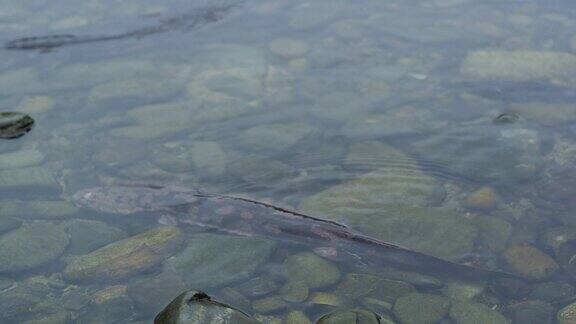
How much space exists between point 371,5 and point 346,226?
4908mm

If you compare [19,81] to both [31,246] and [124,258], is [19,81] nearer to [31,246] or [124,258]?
[31,246]

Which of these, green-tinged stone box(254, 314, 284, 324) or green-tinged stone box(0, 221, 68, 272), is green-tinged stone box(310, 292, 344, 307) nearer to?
green-tinged stone box(254, 314, 284, 324)

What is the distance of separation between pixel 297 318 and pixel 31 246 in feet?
6.91

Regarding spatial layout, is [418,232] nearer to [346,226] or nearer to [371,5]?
[346,226]

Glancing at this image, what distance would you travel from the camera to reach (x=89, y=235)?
16.3ft

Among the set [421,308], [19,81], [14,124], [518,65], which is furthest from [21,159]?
[518,65]

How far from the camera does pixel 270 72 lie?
288 inches

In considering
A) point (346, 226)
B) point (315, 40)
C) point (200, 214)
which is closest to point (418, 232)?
point (346, 226)

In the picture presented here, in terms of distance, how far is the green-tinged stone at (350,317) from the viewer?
12.3 ft

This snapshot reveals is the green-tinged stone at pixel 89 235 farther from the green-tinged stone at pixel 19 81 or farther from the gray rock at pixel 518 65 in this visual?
the gray rock at pixel 518 65

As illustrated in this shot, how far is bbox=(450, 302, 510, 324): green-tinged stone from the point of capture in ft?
13.4

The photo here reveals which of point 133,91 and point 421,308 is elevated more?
point 133,91

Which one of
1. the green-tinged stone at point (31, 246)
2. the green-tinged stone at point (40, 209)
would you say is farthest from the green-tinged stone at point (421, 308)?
the green-tinged stone at point (40, 209)

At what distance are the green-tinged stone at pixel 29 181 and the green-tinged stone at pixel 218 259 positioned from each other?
5.09 feet
